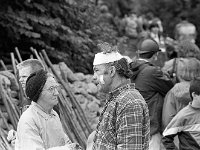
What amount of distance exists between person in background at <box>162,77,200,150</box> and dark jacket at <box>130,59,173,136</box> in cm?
66

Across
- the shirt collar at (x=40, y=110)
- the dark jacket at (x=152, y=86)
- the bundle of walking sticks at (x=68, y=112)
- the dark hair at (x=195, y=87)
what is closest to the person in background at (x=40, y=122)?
the shirt collar at (x=40, y=110)

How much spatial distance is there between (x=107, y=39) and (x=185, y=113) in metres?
5.25

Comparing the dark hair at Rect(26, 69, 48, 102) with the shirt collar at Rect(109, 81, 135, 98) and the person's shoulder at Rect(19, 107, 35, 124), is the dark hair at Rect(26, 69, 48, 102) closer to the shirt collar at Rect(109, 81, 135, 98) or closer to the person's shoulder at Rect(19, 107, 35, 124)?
the person's shoulder at Rect(19, 107, 35, 124)

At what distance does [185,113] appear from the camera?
5480 mm

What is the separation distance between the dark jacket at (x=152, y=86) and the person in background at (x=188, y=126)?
66 cm

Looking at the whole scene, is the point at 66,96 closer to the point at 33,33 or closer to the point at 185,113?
the point at 33,33

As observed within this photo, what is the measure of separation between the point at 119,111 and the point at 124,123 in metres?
0.10

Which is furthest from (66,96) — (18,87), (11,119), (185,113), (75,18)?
(185,113)

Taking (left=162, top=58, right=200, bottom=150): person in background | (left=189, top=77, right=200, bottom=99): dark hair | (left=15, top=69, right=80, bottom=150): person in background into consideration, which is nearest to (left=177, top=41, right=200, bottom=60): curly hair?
(left=162, top=58, right=200, bottom=150): person in background

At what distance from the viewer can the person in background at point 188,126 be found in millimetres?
5379

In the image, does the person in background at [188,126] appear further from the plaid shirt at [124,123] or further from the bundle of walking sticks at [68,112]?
the bundle of walking sticks at [68,112]

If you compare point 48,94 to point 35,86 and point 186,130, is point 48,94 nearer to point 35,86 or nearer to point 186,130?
point 35,86

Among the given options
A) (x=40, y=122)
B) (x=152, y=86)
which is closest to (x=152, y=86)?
(x=152, y=86)

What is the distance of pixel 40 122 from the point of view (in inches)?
165
